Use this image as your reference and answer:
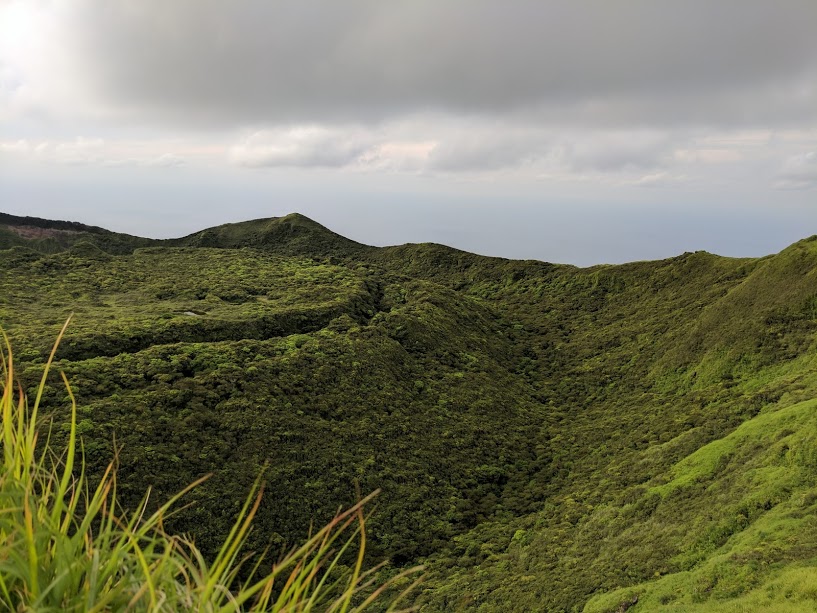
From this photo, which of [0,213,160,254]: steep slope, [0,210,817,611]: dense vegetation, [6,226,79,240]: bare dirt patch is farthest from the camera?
[6,226,79,240]: bare dirt patch

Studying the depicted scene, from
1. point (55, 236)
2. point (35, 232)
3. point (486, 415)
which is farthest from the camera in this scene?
point (35, 232)

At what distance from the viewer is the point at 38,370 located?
73.2 ft

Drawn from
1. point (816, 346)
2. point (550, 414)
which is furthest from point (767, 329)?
point (550, 414)

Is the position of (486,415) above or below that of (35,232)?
below

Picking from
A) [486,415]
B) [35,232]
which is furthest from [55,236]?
[486,415]

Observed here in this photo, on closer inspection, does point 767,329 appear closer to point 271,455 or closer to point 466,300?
point 466,300

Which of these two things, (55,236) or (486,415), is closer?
(486,415)

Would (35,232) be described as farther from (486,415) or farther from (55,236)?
(486,415)

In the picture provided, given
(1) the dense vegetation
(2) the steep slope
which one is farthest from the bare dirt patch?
(1) the dense vegetation

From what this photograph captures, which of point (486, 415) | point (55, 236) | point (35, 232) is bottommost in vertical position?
point (486, 415)

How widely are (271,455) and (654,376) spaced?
2121 cm

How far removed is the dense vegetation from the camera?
15648 millimetres

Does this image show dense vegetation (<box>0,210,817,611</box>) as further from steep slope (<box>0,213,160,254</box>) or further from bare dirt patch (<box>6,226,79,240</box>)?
bare dirt patch (<box>6,226,79,240</box>)

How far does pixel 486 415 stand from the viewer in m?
29.9
